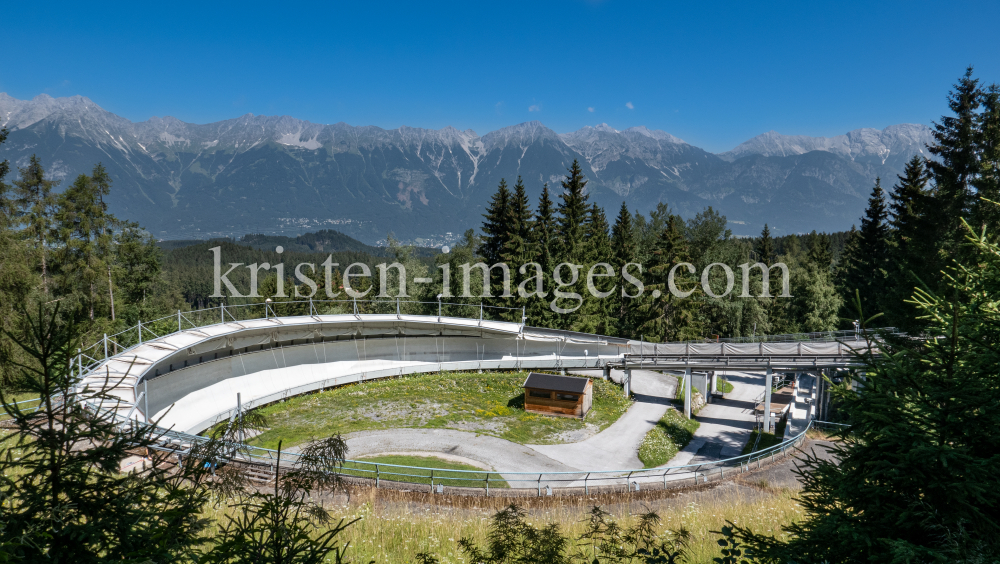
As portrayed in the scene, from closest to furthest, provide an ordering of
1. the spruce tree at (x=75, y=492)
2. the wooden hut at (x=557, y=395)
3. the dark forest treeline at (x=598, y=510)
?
the spruce tree at (x=75, y=492) < the dark forest treeline at (x=598, y=510) < the wooden hut at (x=557, y=395)

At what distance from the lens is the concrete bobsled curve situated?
25109mm

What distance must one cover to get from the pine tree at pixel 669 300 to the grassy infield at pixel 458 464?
20.6 feet

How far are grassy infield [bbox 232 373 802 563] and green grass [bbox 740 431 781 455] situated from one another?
3.13 metres

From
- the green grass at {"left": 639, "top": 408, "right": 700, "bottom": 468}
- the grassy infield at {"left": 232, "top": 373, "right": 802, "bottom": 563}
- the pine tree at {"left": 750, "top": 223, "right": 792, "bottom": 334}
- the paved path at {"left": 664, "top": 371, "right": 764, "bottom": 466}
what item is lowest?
the paved path at {"left": 664, "top": 371, "right": 764, "bottom": 466}

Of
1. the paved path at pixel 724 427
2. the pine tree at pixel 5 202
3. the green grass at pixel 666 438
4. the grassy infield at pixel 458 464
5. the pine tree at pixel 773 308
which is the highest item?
the pine tree at pixel 5 202

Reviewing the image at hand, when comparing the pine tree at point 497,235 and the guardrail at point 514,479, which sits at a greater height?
the pine tree at point 497,235

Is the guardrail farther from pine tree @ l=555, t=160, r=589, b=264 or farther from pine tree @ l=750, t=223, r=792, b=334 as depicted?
pine tree @ l=750, t=223, r=792, b=334

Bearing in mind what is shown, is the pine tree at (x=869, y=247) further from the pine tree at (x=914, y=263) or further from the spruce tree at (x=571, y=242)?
the spruce tree at (x=571, y=242)

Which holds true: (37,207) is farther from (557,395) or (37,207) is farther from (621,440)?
(621,440)

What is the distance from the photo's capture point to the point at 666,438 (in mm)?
27484

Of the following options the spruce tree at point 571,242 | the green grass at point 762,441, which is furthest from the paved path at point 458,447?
the spruce tree at point 571,242

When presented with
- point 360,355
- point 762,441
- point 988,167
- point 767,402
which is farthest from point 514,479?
point 988,167

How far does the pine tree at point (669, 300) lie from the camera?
4228 cm

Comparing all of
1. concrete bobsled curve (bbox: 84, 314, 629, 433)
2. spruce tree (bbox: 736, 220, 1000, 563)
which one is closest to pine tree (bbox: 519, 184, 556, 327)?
concrete bobsled curve (bbox: 84, 314, 629, 433)
